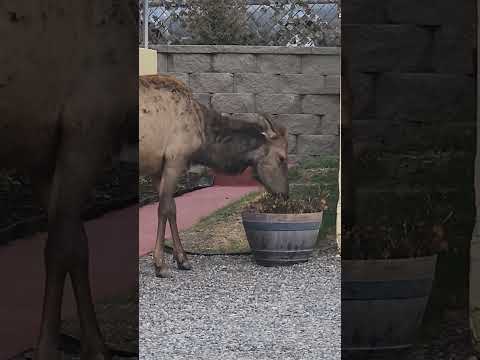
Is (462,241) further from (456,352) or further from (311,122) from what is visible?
(311,122)

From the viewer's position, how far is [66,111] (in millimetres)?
4371

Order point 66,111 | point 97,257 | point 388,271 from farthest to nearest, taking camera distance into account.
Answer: point 388,271
point 97,257
point 66,111

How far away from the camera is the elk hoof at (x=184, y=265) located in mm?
4480

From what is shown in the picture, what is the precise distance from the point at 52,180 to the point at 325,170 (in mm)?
1343

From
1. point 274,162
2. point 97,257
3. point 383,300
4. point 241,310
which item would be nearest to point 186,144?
point 274,162

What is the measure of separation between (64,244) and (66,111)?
66cm

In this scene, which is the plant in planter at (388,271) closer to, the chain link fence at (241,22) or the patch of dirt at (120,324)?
the chain link fence at (241,22)

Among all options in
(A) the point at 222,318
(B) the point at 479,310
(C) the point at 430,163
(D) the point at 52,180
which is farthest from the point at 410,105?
(D) the point at 52,180

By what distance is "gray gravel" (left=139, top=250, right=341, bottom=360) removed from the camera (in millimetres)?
4399

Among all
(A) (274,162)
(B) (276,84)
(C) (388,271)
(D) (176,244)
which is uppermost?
(B) (276,84)

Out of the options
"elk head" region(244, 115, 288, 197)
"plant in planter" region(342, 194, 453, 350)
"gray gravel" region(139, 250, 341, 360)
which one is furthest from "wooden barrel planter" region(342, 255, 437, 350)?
"elk head" region(244, 115, 288, 197)

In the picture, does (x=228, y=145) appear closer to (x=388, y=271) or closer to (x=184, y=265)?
(x=184, y=265)

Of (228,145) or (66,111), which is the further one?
(228,145)

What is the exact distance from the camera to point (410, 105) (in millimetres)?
4551
